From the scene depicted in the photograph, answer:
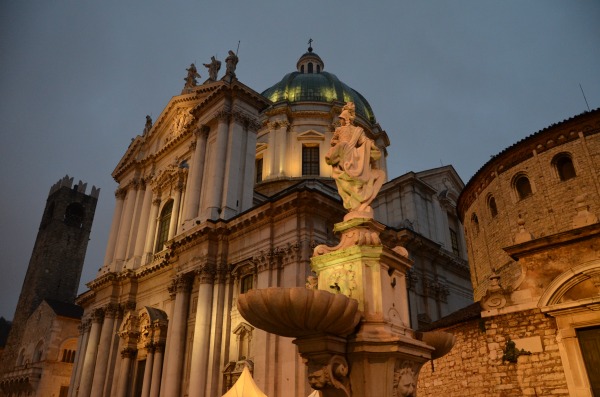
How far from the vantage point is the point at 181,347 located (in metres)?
19.3

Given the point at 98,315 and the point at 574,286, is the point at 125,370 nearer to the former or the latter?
the point at 98,315

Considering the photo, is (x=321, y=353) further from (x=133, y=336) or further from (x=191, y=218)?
(x=133, y=336)

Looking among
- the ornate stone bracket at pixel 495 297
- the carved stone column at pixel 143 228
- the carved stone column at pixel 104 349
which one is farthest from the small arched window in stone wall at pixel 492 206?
the carved stone column at pixel 104 349

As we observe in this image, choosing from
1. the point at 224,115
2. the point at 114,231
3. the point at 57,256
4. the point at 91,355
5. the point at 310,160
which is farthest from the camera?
the point at 57,256

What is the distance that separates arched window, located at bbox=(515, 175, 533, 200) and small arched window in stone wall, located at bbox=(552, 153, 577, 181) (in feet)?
4.09

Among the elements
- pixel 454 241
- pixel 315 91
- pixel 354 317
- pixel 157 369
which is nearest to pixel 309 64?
pixel 315 91

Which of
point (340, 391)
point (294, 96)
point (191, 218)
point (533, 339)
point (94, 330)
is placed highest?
point (294, 96)

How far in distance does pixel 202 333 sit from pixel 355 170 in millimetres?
13631

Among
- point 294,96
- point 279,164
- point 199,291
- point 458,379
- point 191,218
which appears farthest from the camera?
point 294,96

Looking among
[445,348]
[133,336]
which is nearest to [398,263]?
[445,348]

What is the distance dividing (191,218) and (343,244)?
1692cm

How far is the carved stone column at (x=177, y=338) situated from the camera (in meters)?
18.5

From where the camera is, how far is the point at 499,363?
1156 centimetres

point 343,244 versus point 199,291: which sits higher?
point 199,291
